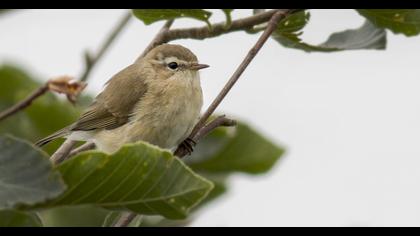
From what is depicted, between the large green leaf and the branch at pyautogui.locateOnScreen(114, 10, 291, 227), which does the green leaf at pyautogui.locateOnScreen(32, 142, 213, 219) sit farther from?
the large green leaf

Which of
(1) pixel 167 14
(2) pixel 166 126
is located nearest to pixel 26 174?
(1) pixel 167 14

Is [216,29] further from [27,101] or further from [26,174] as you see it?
[26,174]

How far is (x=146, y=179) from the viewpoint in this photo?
2.34 metres

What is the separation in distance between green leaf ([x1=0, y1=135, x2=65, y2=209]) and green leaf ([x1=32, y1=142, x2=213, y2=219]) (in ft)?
0.39

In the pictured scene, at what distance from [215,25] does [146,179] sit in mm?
960

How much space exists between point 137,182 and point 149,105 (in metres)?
2.20

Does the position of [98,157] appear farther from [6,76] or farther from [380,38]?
[6,76]

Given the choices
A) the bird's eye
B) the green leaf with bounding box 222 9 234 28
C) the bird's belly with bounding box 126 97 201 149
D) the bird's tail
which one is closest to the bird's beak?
the bird's eye

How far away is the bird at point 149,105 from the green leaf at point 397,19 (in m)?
1.31

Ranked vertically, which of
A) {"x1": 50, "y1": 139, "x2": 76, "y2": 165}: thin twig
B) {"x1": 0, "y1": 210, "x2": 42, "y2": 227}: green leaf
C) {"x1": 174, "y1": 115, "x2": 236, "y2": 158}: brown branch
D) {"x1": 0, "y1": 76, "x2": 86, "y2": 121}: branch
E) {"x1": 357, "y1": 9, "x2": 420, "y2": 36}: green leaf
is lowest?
{"x1": 0, "y1": 210, "x2": 42, "y2": 227}: green leaf

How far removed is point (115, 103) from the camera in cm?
470

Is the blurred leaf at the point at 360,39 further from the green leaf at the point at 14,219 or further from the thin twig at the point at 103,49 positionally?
the green leaf at the point at 14,219

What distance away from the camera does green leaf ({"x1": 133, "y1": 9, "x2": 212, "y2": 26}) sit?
9.70ft
